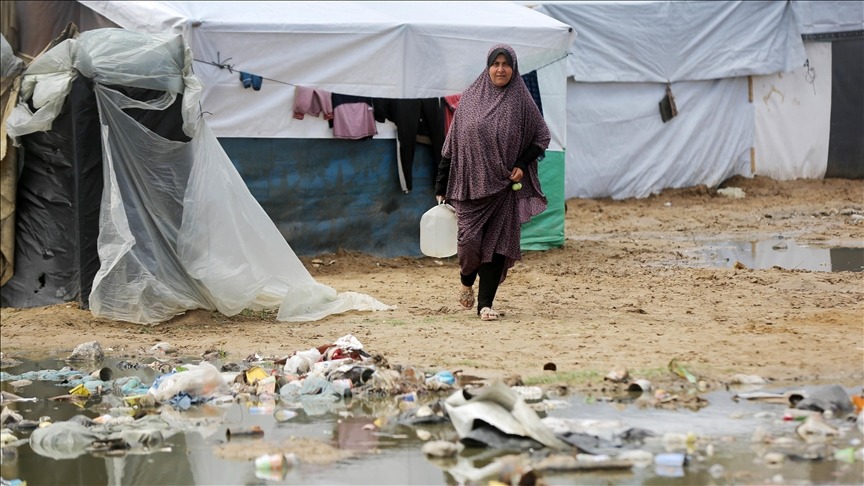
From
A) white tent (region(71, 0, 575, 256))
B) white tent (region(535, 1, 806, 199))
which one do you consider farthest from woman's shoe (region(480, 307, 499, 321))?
white tent (region(535, 1, 806, 199))

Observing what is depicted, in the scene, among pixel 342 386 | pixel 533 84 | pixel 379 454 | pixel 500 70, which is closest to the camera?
pixel 379 454

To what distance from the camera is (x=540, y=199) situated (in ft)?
25.3

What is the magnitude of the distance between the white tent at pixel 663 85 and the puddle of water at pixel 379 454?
35.5ft

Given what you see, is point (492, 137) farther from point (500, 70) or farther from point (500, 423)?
point (500, 423)

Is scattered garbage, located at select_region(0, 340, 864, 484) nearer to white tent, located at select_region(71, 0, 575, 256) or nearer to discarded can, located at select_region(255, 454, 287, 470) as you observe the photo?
discarded can, located at select_region(255, 454, 287, 470)

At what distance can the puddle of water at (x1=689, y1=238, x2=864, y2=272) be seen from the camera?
999 cm

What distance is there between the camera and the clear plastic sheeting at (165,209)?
7773 millimetres

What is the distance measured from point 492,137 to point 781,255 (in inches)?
172

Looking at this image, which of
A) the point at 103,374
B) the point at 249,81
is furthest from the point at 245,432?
the point at 249,81

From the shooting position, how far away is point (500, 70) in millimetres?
7516

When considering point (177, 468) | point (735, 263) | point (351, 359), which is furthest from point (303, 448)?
point (735, 263)

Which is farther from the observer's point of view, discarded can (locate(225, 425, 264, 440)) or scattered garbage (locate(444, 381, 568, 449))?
discarded can (locate(225, 425, 264, 440))

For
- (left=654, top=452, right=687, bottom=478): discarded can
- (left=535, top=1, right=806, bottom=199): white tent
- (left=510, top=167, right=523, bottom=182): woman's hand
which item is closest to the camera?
(left=654, top=452, right=687, bottom=478): discarded can

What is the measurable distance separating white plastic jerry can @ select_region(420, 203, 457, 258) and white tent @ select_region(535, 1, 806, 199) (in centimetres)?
792
